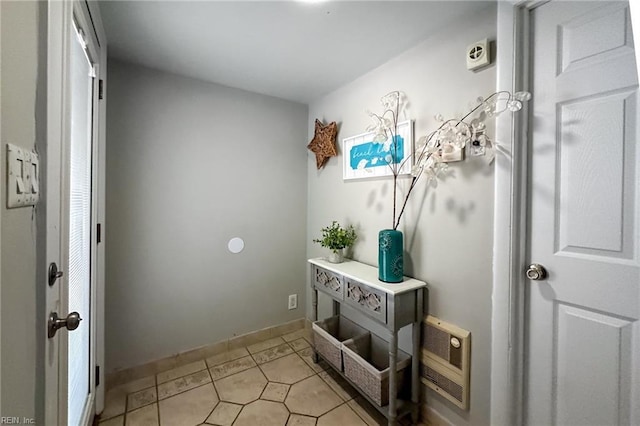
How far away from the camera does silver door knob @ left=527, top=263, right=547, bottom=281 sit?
114 centimetres

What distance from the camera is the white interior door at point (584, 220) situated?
3.10ft

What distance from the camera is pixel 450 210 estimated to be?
142cm

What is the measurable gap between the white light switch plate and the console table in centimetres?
138

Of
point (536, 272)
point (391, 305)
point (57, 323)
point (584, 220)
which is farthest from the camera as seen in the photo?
point (391, 305)

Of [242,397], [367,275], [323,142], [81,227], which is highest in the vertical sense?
[323,142]

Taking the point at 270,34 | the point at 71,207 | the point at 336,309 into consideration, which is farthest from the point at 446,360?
the point at 270,34

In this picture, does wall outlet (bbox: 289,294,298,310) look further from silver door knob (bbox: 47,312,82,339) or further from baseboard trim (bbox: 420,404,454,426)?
silver door knob (bbox: 47,312,82,339)

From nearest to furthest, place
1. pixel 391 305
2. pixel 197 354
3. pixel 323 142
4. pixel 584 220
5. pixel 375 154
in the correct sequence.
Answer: pixel 584 220 < pixel 391 305 < pixel 375 154 < pixel 197 354 < pixel 323 142

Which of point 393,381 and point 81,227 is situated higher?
point 81,227

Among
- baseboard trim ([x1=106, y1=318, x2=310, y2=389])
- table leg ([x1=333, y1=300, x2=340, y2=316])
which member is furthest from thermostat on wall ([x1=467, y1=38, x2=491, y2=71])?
baseboard trim ([x1=106, y1=318, x2=310, y2=389])

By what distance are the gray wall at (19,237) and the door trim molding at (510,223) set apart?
5.20 ft

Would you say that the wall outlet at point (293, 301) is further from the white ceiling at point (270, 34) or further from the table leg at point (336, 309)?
the white ceiling at point (270, 34)

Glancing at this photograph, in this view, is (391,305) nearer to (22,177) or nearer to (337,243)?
(337,243)

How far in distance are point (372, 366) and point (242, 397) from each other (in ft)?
2.81
